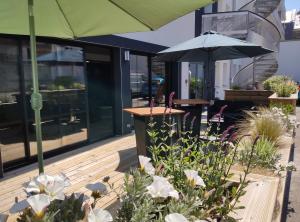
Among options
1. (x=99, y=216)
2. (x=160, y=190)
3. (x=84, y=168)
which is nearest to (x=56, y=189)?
(x=99, y=216)

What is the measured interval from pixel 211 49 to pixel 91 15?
175 inches

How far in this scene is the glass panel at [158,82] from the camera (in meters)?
8.68

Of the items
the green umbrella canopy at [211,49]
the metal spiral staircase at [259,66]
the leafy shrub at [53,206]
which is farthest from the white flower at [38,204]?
the metal spiral staircase at [259,66]

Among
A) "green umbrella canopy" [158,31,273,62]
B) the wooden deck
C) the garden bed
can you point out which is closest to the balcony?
"green umbrella canopy" [158,31,273,62]

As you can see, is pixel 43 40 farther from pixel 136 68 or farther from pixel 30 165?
pixel 136 68

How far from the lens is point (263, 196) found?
217 centimetres

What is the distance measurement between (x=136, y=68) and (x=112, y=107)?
1.42 m

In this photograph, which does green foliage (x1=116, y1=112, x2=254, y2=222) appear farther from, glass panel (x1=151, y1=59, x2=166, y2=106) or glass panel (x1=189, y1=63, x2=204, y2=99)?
glass panel (x1=189, y1=63, x2=204, y2=99)

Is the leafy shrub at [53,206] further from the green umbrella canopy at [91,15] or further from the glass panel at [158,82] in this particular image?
the glass panel at [158,82]

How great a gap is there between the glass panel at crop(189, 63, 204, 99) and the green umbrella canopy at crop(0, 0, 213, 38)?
920 centimetres

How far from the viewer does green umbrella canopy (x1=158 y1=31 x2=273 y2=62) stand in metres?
5.00

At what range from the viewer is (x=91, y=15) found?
2.21 meters

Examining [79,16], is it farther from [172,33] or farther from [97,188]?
[172,33]

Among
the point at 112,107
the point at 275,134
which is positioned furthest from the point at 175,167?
the point at 112,107
